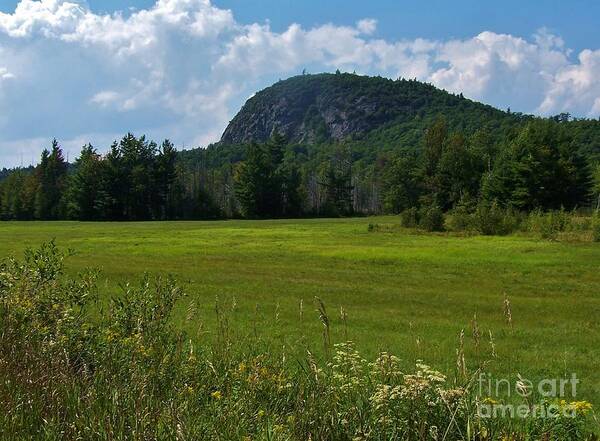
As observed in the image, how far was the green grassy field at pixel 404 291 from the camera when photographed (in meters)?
11.0

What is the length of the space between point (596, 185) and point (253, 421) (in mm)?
85855

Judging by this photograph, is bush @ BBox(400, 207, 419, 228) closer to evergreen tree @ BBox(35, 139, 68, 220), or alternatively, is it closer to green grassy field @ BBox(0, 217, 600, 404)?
green grassy field @ BBox(0, 217, 600, 404)

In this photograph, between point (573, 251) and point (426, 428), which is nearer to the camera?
A: point (426, 428)

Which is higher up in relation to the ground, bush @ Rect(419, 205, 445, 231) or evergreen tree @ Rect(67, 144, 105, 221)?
evergreen tree @ Rect(67, 144, 105, 221)

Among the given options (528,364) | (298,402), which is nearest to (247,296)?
(528,364)

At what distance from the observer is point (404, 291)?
19.0 m

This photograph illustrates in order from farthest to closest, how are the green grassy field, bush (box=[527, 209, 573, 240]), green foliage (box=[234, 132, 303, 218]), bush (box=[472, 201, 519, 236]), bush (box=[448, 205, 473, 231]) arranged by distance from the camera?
green foliage (box=[234, 132, 303, 218]) < bush (box=[448, 205, 473, 231]) < bush (box=[472, 201, 519, 236]) < bush (box=[527, 209, 573, 240]) < the green grassy field

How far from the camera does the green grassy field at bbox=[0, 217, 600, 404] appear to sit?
11016mm

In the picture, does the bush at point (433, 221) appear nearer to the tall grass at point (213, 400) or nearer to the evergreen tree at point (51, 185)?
the tall grass at point (213, 400)

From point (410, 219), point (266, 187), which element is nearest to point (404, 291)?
point (410, 219)

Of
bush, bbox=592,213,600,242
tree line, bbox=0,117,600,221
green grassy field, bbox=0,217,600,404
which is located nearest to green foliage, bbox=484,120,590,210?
tree line, bbox=0,117,600,221

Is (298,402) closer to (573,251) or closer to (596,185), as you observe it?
(573,251)

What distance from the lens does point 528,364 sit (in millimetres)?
10148

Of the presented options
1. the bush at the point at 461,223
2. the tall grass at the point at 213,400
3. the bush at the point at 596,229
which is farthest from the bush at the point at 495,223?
the tall grass at the point at 213,400
